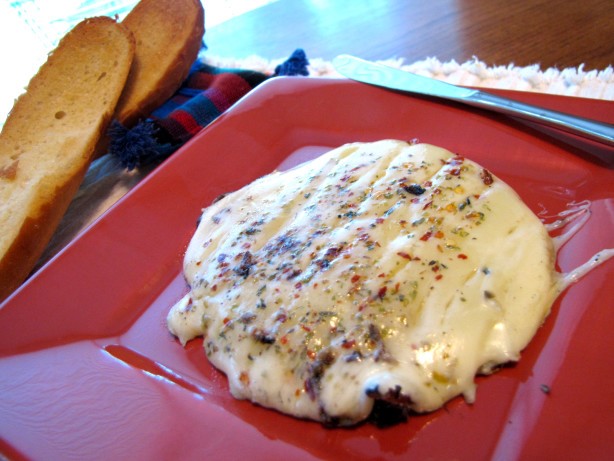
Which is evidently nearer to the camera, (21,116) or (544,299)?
(544,299)

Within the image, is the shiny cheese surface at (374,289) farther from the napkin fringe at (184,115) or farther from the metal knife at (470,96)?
the napkin fringe at (184,115)

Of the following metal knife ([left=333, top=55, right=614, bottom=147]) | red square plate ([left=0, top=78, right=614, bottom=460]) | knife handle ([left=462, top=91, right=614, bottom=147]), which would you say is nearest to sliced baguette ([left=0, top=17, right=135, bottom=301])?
red square plate ([left=0, top=78, right=614, bottom=460])

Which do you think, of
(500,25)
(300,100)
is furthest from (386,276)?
(500,25)

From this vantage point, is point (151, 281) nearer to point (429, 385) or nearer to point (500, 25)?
point (429, 385)

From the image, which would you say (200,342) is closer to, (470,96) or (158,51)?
(470,96)

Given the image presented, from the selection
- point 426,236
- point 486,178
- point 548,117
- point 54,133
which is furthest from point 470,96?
point 54,133

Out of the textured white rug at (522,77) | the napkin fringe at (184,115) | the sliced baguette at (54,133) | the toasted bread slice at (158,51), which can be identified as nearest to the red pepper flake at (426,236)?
the textured white rug at (522,77)
